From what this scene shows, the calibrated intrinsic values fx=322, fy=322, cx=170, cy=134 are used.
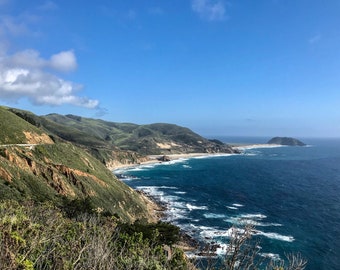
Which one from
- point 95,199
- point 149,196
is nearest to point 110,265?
Result: point 95,199

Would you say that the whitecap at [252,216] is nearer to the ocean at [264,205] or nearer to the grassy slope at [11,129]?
the ocean at [264,205]

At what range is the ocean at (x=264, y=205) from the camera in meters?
61.5

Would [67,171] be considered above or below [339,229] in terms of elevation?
above

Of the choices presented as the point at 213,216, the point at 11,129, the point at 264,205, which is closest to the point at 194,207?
the point at 213,216

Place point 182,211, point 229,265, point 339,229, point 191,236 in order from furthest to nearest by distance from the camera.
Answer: point 182,211 < point 339,229 < point 191,236 < point 229,265

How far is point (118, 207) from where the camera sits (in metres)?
76.5

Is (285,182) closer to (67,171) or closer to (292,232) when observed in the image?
(292,232)

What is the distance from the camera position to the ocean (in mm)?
61503

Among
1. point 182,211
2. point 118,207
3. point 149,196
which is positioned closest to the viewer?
point 118,207

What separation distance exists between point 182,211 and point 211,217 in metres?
9.33

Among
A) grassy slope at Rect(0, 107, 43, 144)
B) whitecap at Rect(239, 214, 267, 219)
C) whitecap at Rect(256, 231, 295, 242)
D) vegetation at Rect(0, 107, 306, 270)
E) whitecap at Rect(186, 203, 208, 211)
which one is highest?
grassy slope at Rect(0, 107, 43, 144)

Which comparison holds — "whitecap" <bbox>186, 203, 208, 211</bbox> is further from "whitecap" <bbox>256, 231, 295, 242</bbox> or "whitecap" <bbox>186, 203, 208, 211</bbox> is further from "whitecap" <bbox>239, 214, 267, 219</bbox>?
"whitecap" <bbox>256, 231, 295, 242</bbox>

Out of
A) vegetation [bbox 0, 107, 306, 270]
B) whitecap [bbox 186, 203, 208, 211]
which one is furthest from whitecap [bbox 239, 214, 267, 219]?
vegetation [bbox 0, 107, 306, 270]

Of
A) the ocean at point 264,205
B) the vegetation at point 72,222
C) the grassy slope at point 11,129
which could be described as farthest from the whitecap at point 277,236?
the grassy slope at point 11,129
